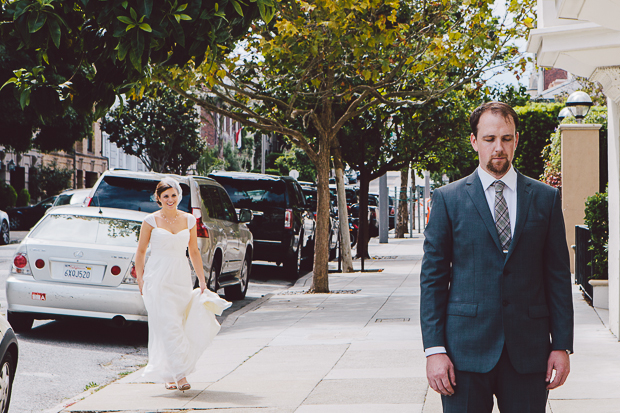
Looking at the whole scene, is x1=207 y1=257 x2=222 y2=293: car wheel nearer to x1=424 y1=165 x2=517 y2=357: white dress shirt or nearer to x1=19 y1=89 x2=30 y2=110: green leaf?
x1=19 y1=89 x2=30 y2=110: green leaf

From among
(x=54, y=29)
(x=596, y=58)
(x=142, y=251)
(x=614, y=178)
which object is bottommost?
(x=142, y=251)

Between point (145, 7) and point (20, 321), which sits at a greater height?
point (145, 7)

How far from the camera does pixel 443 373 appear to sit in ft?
10.4

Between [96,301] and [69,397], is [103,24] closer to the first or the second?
[69,397]

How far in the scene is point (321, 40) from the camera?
11.9 m

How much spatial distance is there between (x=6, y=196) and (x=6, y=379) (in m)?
34.8

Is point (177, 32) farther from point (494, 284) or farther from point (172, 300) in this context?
point (172, 300)

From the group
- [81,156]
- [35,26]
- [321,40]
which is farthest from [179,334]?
[81,156]

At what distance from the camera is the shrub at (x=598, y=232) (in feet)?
33.3

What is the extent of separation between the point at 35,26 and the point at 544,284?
3.05 metres

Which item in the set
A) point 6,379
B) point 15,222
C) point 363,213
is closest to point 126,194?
point 6,379

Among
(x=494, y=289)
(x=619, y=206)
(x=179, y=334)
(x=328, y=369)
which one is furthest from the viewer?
(x=619, y=206)

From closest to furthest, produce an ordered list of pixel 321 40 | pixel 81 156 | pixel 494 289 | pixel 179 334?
pixel 494 289, pixel 179 334, pixel 321 40, pixel 81 156

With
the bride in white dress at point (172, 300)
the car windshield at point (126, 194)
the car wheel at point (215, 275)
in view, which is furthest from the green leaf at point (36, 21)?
the car wheel at point (215, 275)
